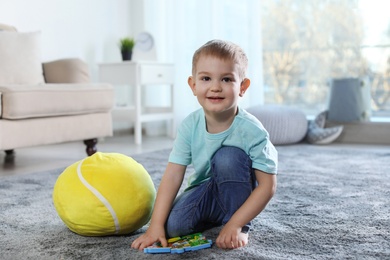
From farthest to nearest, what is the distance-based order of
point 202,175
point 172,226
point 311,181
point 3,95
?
point 3,95
point 311,181
point 202,175
point 172,226

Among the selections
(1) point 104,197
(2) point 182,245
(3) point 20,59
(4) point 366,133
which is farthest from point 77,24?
(2) point 182,245

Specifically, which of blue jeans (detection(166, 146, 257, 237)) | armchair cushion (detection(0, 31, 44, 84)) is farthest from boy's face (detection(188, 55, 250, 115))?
armchair cushion (detection(0, 31, 44, 84))

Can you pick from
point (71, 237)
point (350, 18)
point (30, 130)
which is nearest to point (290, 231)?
point (71, 237)

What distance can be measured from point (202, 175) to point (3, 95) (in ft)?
4.82

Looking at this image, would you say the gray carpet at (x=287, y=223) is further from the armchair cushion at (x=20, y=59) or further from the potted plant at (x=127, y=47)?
the potted plant at (x=127, y=47)

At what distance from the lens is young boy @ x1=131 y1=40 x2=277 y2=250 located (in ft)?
4.45

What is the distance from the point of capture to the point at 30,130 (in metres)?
2.74

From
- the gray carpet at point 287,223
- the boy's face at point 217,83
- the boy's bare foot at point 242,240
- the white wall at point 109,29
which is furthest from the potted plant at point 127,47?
the boy's bare foot at point 242,240

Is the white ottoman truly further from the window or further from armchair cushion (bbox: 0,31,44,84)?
armchair cushion (bbox: 0,31,44,84)

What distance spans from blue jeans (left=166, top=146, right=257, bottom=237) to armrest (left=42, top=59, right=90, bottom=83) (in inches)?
78.1

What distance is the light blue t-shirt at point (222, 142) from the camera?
1398 millimetres

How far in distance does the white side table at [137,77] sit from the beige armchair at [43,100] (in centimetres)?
61

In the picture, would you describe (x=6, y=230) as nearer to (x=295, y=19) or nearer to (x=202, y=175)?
(x=202, y=175)

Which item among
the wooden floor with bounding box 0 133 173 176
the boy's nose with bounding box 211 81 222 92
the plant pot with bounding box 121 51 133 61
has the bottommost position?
the wooden floor with bounding box 0 133 173 176
